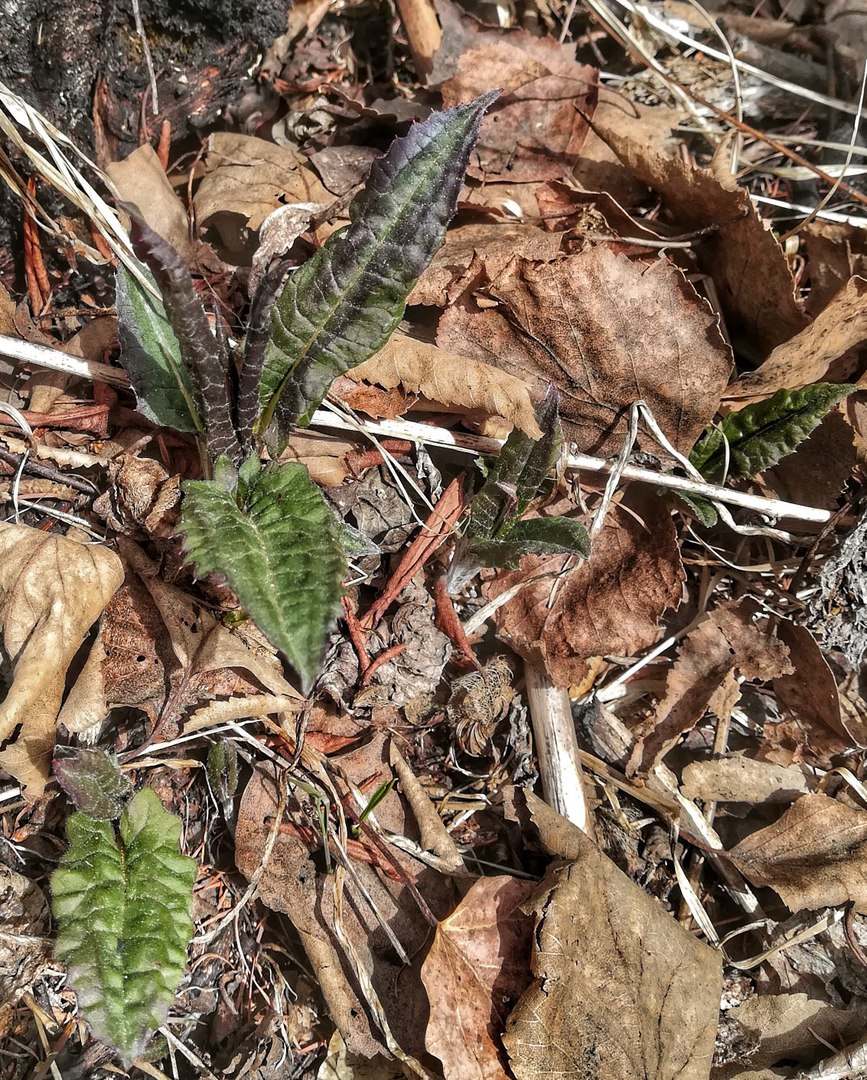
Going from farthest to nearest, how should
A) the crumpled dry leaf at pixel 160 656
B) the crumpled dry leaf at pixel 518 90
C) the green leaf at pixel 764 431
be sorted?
1. the crumpled dry leaf at pixel 518 90
2. the green leaf at pixel 764 431
3. the crumpled dry leaf at pixel 160 656

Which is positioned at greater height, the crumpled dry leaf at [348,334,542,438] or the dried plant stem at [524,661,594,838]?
the crumpled dry leaf at [348,334,542,438]

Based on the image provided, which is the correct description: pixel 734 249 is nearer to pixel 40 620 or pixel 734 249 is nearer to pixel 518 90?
pixel 518 90

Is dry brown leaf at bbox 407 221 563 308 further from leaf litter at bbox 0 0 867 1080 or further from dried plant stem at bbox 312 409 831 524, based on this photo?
dried plant stem at bbox 312 409 831 524

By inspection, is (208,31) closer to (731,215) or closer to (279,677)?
(731,215)

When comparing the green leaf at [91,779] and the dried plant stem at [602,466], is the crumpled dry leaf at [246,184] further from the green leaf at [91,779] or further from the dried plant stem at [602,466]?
the green leaf at [91,779]

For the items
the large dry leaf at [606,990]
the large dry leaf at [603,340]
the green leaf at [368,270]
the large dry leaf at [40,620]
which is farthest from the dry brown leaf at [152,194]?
the large dry leaf at [606,990]

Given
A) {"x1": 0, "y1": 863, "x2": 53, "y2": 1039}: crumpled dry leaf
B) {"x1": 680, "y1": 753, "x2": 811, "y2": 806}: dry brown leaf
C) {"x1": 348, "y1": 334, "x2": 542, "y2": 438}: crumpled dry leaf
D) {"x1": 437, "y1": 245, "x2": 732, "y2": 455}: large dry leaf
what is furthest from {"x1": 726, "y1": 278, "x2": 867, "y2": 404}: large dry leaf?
{"x1": 0, "y1": 863, "x2": 53, "y2": 1039}: crumpled dry leaf

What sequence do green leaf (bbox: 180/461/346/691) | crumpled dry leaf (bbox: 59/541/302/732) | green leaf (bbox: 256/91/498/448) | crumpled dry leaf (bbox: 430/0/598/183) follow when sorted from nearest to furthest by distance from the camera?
green leaf (bbox: 180/461/346/691) → green leaf (bbox: 256/91/498/448) → crumpled dry leaf (bbox: 59/541/302/732) → crumpled dry leaf (bbox: 430/0/598/183)
